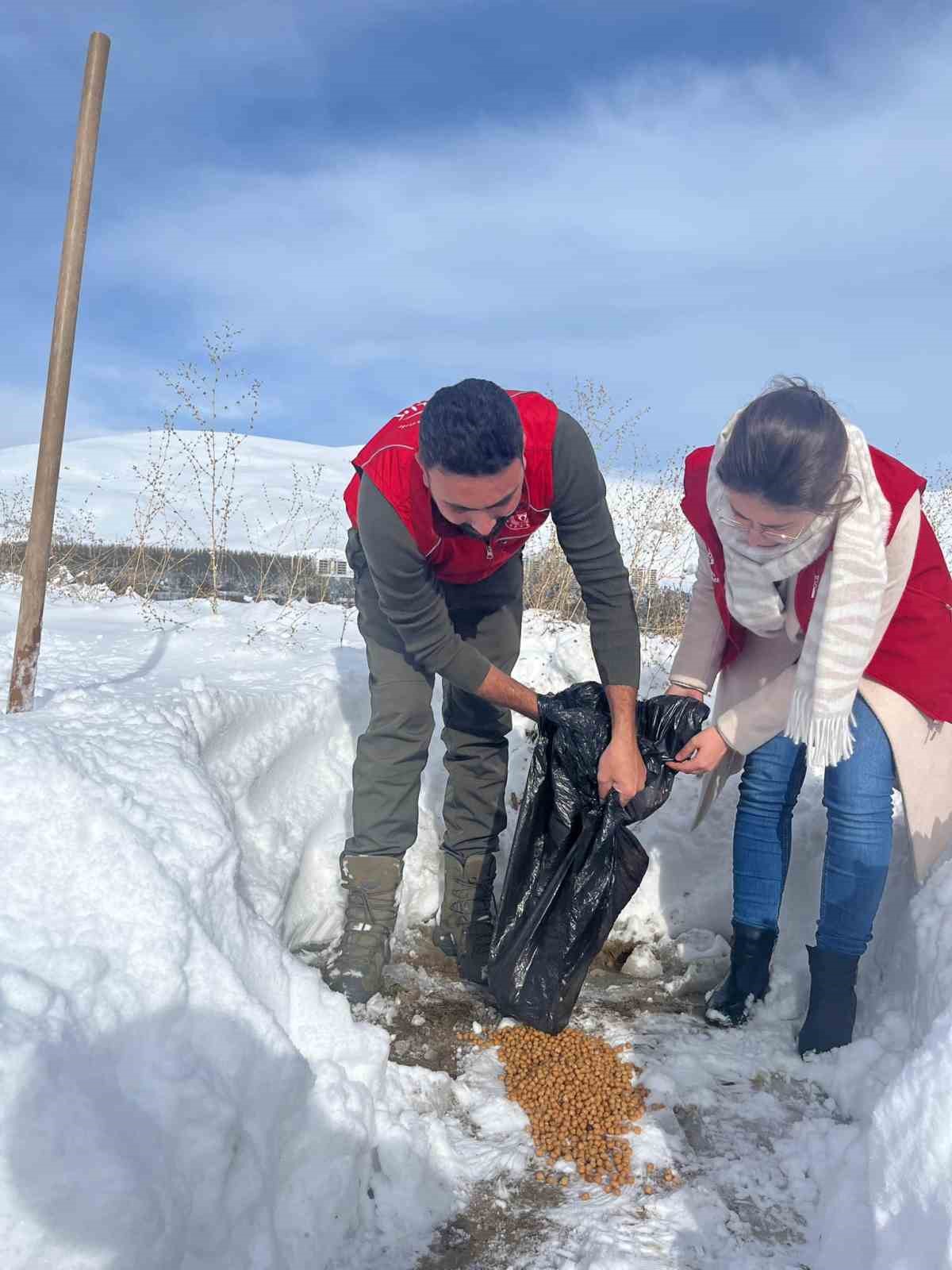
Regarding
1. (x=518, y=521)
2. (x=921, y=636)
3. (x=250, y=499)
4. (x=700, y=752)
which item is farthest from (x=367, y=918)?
(x=250, y=499)

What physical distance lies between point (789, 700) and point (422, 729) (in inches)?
39.8

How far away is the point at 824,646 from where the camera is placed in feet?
6.55

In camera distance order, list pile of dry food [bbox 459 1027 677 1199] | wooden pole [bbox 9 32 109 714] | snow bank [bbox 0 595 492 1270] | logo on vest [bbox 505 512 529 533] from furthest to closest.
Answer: wooden pole [bbox 9 32 109 714]
logo on vest [bbox 505 512 529 533]
pile of dry food [bbox 459 1027 677 1199]
snow bank [bbox 0 595 492 1270]

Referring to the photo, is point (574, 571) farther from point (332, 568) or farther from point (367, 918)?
point (332, 568)

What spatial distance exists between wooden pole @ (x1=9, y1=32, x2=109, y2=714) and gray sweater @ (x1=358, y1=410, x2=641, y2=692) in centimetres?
88

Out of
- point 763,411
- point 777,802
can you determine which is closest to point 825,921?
point 777,802

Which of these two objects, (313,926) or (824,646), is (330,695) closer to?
(313,926)

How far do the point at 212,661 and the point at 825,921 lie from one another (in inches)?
99.0

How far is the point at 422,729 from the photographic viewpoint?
258cm

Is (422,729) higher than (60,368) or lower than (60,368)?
lower

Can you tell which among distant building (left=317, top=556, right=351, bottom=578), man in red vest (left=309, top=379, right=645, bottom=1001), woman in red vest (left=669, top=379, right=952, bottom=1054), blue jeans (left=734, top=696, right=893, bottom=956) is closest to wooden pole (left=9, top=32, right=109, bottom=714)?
man in red vest (left=309, top=379, right=645, bottom=1001)

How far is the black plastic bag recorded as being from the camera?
2.30m

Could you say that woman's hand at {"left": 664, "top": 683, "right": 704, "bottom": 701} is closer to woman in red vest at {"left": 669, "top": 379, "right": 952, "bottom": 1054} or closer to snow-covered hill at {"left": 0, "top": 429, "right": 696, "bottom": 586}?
woman in red vest at {"left": 669, "top": 379, "right": 952, "bottom": 1054}

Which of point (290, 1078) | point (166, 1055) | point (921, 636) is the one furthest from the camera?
point (921, 636)
